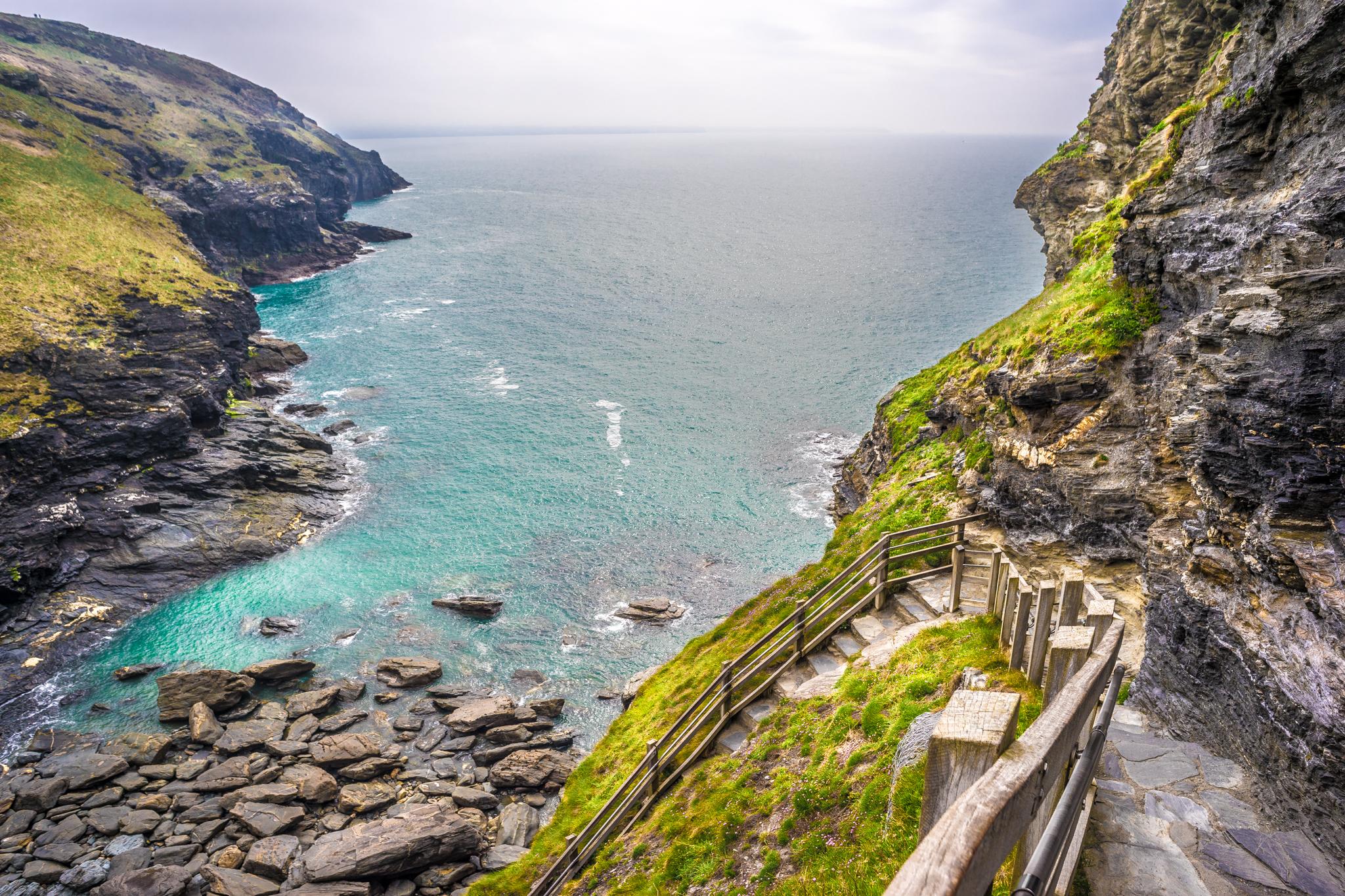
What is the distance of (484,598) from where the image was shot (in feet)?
148

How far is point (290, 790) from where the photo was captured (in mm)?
29516

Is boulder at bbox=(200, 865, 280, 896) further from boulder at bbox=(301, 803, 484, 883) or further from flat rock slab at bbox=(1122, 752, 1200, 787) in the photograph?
flat rock slab at bbox=(1122, 752, 1200, 787)

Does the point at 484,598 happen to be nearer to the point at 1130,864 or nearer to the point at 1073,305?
the point at 1073,305

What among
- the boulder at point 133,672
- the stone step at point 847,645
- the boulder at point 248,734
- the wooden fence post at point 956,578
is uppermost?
the wooden fence post at point 956,578

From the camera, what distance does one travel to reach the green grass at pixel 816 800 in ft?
30.4

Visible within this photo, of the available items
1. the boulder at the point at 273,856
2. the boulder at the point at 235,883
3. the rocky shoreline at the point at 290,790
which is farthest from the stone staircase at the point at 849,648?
the boulder at the point at 273,856

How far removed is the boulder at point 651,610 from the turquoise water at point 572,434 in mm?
746

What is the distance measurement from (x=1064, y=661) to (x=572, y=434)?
63.2 metres

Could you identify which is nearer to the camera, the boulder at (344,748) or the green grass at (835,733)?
the green grass at (835,733)

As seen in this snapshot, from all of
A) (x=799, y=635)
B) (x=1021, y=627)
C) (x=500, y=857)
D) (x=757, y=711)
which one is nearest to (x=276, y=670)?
(x=500, y=857)

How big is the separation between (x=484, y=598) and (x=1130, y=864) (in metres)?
42.8

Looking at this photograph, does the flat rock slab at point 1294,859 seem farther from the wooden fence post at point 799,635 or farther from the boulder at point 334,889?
→ the boulder at point 334,889

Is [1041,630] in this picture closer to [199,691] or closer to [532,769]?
[532,769]

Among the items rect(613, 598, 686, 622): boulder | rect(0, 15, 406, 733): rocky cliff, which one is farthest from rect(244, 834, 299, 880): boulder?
rect(613, 598, 686, 622): boulder
